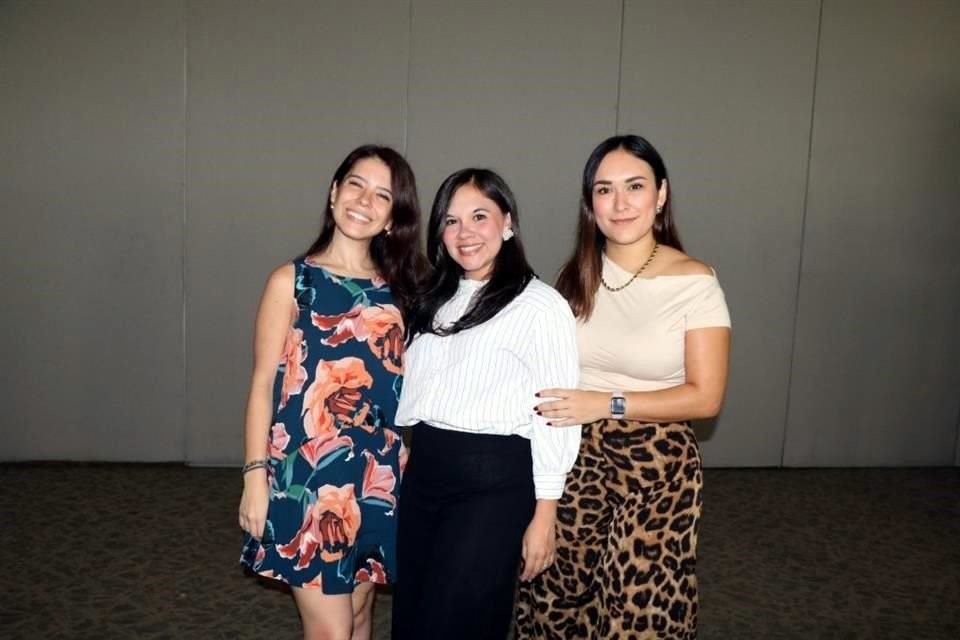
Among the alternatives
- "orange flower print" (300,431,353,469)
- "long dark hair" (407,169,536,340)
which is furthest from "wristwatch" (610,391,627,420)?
"orange flower print" (300,431,353,469)

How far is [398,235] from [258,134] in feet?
8.99

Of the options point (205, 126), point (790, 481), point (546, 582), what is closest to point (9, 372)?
point (205, 126)

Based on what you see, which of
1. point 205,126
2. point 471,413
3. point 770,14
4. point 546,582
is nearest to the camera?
point 471,413

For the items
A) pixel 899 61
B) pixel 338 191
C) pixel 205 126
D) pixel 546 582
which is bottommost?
pixel 546 582

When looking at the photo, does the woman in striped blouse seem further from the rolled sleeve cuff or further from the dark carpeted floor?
the dark carpeted floor

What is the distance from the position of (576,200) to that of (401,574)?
337cm

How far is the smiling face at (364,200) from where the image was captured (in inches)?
80.2

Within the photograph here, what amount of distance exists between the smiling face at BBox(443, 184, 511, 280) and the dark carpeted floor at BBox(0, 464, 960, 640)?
69.0 inches

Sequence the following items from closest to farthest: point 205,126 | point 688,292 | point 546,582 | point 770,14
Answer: point 688,292 < point 546,582 < point 205,126 < point 770,14

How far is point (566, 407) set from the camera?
5.81ft

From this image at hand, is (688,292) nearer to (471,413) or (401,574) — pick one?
(471,413)

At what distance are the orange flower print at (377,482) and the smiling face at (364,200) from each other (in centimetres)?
62

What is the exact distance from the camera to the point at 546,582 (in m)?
2.13

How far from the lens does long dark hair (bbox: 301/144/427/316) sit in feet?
6.82
